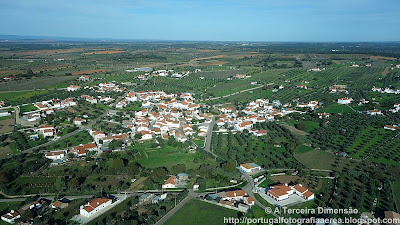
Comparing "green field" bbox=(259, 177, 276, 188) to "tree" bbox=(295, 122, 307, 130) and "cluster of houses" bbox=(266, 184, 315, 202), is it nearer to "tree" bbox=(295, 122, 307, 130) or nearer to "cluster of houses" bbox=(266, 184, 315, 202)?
"cluster of houses" bbox=(266, 184, 315, 202)

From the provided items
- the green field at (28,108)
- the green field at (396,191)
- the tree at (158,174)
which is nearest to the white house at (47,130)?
the green field at (28,108)

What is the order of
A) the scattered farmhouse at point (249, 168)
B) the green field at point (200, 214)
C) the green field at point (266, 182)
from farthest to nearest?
the scattered farmhouse at point (249, 168), the green field at point (266, 182), the green field at point (200, 214)

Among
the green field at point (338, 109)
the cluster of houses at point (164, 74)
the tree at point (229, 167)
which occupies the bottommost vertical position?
the tree at point (229, 167)

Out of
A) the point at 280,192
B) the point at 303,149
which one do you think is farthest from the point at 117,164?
the point at 303,149

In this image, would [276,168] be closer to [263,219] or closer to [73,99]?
[263,219]

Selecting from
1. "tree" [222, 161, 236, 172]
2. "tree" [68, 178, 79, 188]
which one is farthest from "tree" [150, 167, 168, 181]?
"tree" [68, 178, 79, 188]

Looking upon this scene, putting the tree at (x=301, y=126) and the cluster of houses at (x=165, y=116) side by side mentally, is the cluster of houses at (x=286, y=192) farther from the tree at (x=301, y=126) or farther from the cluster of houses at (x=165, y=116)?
the tree at (x=301, y=126)
